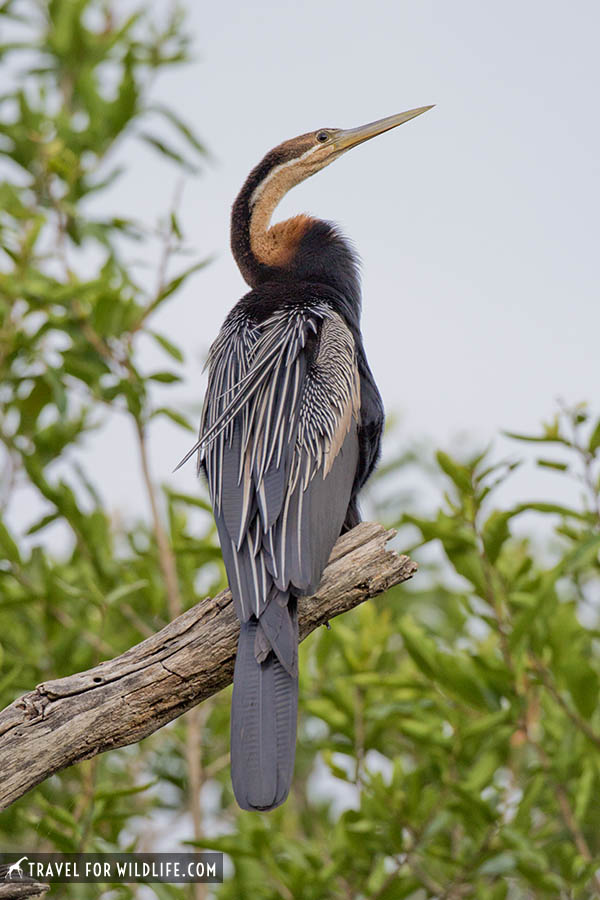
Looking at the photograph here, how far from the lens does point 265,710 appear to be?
2.33 meters

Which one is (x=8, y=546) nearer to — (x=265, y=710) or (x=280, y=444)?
(x=280, y=444)

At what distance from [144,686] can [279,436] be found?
0.80 metres

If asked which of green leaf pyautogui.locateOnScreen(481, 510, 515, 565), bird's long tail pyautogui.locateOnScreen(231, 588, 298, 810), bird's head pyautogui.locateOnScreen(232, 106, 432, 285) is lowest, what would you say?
bird's long tail pyautogui.locateOnScreen(231, 588, 298, 810)

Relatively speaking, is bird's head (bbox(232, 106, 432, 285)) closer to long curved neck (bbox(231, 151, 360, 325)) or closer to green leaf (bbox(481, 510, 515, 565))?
long curved neck (bbox(231, 151, 360, 325))

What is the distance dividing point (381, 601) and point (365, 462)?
1.86 m

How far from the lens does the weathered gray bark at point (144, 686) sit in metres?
2.29

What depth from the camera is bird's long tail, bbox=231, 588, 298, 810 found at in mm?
2264

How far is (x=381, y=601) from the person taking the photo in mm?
4895

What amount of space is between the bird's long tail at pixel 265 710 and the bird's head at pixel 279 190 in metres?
1.54

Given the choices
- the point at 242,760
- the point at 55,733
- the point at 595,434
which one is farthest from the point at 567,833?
the point at 55,733

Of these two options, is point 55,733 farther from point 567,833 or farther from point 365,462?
point 567,833

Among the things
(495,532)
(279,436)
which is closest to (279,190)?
(279,436)

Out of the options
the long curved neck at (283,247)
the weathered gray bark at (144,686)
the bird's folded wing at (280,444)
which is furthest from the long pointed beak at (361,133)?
the weathered gray bark at (144,686)

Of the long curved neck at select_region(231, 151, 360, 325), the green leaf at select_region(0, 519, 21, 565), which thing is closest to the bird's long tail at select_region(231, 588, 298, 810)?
the long curved neck at select_region(231, 151, 360, 325)
